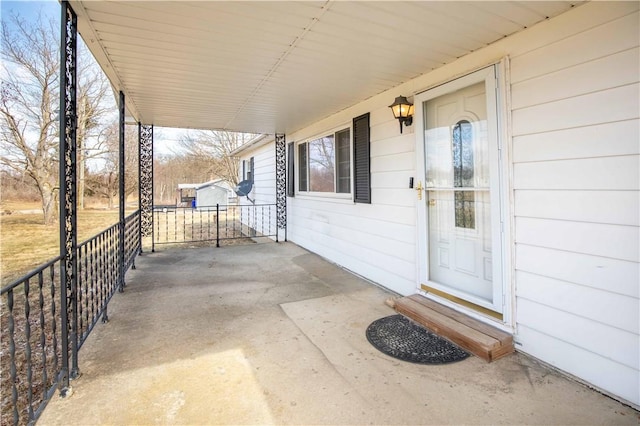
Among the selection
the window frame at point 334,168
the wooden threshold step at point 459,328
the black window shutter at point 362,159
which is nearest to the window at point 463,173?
the wooden threshold step at point 459,328

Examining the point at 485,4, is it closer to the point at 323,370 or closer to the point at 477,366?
the point at 477,366

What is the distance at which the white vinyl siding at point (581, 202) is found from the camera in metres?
1.86

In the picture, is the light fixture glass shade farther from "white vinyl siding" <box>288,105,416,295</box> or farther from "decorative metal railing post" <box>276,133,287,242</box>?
"decorative metal railing post" <box>276,133,287,242</box>

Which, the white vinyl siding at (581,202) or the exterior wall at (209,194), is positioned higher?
the exterior wall at (209,194)

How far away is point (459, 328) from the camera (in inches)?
103

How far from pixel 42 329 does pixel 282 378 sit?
1375mm

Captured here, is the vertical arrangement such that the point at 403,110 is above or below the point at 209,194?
below

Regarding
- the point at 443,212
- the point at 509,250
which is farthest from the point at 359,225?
the point at 509,250

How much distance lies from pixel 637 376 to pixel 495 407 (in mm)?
803

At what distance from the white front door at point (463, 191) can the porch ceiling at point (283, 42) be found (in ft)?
1.28

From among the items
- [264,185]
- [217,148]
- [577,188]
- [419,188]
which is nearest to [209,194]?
[217,148]

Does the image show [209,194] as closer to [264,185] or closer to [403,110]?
[264,185]

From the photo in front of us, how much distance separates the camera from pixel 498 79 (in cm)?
252

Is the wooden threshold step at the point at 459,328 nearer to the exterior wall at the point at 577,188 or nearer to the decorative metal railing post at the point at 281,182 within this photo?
the exterior wall at the point at 577,188
